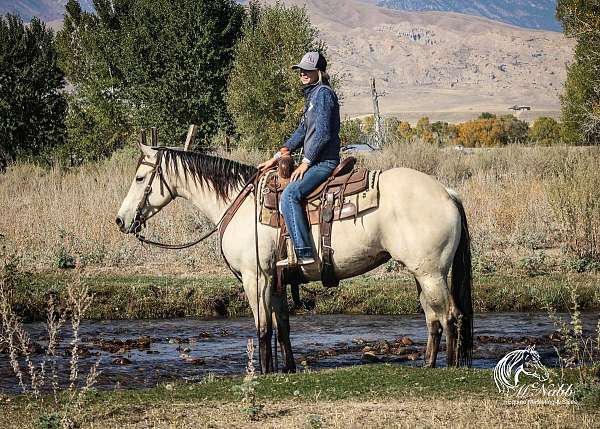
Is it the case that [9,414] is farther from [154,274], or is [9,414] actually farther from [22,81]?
[22,81]

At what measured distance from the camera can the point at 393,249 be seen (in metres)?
9.54

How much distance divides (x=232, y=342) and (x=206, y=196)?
277 centimetres

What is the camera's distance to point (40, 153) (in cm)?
4159

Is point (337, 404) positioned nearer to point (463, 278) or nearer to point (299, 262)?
point (299, 262)

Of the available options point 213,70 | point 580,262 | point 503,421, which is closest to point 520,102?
point 213,70

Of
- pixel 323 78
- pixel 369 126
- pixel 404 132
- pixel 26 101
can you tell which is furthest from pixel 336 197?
pixel 369 126

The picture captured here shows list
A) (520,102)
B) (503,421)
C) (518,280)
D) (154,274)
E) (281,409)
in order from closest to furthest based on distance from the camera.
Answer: (503,421) → (281,409) → (518,280) → (154,274) → (520,102)

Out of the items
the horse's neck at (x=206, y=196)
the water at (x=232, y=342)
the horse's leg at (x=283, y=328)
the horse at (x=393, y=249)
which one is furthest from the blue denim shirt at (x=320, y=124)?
the water at (x=232, y=342)

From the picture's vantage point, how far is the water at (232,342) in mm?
10484

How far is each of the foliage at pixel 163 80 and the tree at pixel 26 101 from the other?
127 centimetres

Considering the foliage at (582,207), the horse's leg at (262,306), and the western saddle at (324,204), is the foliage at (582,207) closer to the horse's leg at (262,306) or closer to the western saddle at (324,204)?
the western saddle at (324,204)

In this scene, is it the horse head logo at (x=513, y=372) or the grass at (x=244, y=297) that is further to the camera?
the grass at (x=244, y=297)

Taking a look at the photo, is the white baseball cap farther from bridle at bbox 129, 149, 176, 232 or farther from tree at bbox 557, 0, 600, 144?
tree at bbox 557, 0, 600, 144

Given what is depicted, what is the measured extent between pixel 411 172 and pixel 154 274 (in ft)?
28.8
